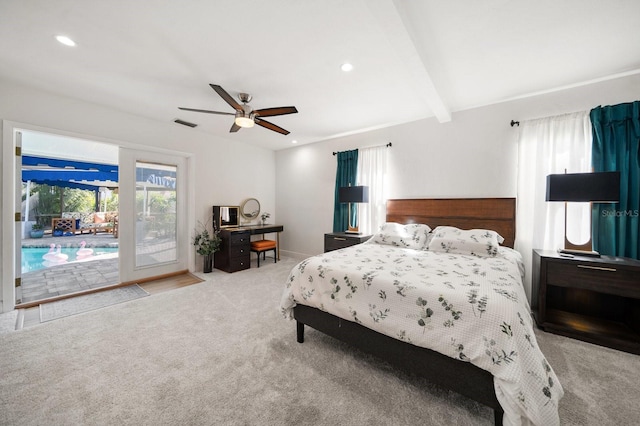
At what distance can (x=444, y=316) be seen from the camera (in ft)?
4.72

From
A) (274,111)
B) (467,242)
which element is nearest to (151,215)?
(274,111)

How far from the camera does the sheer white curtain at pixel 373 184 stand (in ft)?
14.0

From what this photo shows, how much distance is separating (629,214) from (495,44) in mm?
2276

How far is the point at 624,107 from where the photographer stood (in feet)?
8.16

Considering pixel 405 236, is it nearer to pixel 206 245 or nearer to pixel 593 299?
pixel 593 299

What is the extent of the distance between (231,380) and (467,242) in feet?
8.91

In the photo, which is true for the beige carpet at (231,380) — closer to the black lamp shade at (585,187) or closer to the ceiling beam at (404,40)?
the black lamp shade at (585,187)

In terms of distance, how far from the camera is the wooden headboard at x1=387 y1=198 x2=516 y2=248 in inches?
124

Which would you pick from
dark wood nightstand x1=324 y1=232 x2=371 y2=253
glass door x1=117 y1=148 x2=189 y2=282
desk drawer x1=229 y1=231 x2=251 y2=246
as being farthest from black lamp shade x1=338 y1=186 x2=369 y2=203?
glass door x1=117 y1=148 x2=189 y2=282

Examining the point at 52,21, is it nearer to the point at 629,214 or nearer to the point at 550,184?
the point at 550,184

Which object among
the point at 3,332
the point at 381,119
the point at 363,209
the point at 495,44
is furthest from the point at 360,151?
the point at 3,332

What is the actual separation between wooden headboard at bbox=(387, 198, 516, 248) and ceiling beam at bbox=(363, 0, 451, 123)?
1525mm

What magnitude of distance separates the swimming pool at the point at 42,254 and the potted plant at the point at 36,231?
171cm

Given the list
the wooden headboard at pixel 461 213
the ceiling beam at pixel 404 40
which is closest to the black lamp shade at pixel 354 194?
the wooden headboard at pixel 461 213
